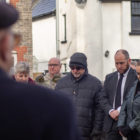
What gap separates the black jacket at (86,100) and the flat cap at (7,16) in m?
5.44

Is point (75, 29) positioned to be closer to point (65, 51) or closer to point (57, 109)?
point (65, 51)

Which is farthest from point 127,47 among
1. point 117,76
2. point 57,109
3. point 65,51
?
point 57,109

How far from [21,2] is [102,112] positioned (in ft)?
47.5

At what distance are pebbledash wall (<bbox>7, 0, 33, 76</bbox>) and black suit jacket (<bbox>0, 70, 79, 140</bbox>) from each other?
1914 centimetres

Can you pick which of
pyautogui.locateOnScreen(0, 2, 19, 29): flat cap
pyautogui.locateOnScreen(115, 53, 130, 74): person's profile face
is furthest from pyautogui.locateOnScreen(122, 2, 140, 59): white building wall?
pyautogui.locateOnScreen(0, 2, 19, 29): flat cap

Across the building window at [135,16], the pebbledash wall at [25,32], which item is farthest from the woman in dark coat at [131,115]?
the building window at [135,16]

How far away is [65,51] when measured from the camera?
28766 mm

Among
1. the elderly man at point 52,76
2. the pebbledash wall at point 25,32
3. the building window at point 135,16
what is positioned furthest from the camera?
the building window at point 135,16

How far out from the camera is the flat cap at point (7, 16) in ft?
8.49

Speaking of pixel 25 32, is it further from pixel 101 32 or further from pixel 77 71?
pixel 77 71

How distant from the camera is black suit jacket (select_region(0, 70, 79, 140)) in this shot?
2547mm

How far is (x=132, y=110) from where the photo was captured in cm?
805

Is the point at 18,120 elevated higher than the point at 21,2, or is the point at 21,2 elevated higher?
the point at 21,2

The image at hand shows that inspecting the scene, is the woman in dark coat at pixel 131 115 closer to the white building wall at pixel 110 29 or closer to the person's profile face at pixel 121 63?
the person's profile face at pixel 121 63
